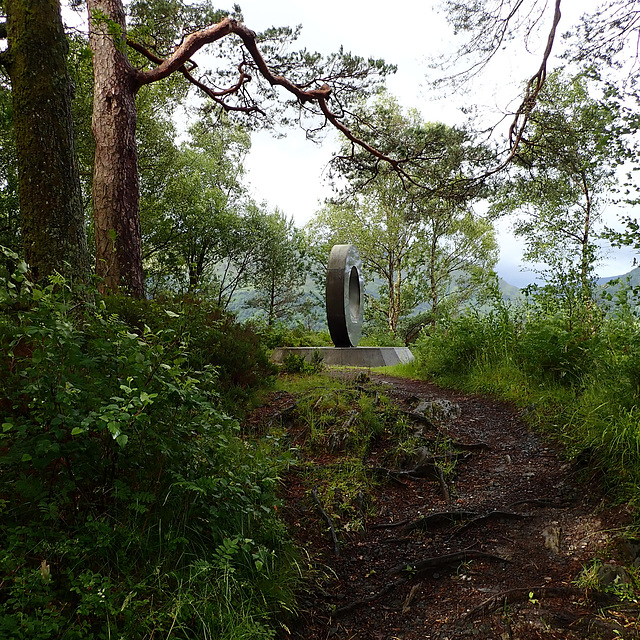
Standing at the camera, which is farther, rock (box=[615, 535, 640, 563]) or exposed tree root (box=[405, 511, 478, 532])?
exposed tree root (box=[405, 511, 478, 532])

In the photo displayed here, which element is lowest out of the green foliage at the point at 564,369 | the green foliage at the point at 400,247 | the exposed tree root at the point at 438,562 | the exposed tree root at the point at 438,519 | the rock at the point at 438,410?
the exposed tree root at the point at 438,562

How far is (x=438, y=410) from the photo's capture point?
225 inches

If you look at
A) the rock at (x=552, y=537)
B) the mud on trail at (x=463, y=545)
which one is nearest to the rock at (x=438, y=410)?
the mud on trail at (x=463, y=545)

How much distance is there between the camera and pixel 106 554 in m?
2.04

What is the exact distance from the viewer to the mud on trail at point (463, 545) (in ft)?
7.86

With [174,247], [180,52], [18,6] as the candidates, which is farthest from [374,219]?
[18,6]

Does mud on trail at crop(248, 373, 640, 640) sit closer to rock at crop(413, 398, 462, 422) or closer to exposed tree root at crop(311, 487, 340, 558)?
exposed tree root at crop(311, 487, 340, 558)

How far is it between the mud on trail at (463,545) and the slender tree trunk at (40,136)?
3012mm

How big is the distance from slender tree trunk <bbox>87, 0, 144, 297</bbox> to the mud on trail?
3.88 m

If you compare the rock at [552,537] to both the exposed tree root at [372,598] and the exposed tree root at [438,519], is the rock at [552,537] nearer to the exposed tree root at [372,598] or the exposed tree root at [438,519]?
the exposed tree root at [438,519]

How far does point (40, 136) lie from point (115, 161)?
9.56 ft

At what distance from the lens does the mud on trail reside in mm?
2396

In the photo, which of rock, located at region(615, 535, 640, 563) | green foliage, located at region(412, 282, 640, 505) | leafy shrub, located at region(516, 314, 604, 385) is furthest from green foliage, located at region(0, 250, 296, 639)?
leafy shrub, located at region(516, 314, 604, 385)

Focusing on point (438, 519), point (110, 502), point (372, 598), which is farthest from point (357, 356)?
point (110, 502)
